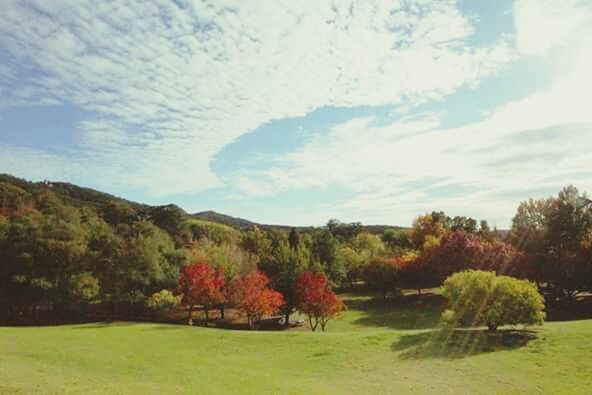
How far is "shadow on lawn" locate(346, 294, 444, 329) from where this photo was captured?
155 ft

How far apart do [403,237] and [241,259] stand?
5781 centimetres

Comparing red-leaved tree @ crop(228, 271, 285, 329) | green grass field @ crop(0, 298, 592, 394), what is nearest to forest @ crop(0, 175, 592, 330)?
red-leaved tree @ crop(228, 271, 285, 329)

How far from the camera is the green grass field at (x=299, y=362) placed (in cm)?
1905

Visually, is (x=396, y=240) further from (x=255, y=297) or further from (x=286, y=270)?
(x=255, y=297)

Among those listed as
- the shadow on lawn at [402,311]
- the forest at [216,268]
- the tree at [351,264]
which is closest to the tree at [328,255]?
the forest at [216,268]

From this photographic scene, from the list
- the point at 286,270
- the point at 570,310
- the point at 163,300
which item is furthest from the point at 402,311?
the point at 163,300

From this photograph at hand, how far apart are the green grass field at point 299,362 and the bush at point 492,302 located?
1.09 m

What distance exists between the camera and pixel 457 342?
27.1m

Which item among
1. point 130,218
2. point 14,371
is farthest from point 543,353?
point 130,218

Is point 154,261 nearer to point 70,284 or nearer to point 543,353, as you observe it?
point 70,284

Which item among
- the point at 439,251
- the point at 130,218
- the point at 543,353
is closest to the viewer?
the point at 543,353

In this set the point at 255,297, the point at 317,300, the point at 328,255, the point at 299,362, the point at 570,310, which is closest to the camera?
the point at 299,362

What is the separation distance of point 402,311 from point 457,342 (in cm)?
2846

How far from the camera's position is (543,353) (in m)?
23.2
